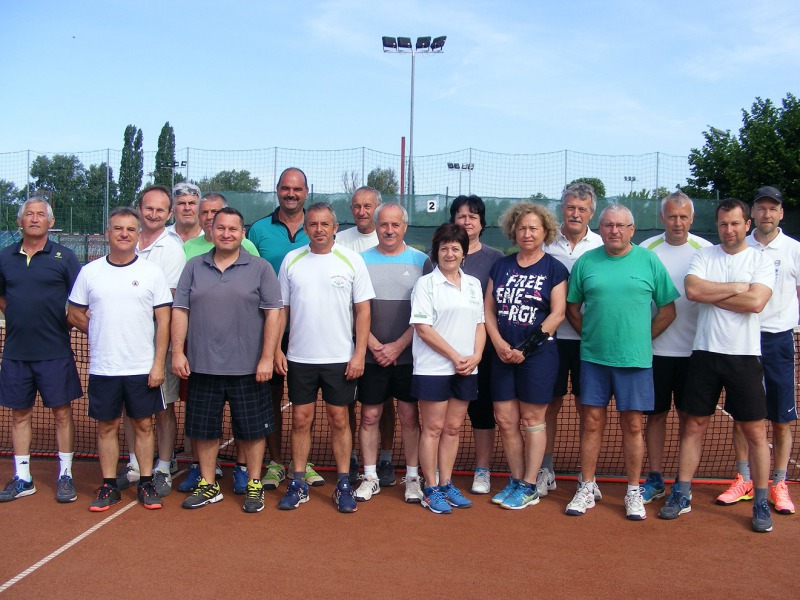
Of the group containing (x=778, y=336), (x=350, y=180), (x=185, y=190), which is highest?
(x=350, y=180)

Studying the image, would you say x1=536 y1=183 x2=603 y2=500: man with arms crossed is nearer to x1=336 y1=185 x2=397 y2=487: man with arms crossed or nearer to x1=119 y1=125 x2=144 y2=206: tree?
x1=336 y1=185 x2=397 y2=487: man with arms crossed

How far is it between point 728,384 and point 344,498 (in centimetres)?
251

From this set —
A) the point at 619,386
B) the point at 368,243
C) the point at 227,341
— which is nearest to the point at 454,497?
the point at 619,386

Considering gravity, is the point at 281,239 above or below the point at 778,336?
above

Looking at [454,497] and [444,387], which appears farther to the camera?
[454,497]

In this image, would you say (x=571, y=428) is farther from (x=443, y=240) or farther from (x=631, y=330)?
(x=443, y=240)

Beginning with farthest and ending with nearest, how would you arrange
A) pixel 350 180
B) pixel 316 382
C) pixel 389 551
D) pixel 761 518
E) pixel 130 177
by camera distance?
pixel 130 177 < pixel 350 180 < pixel 316 382 < pixel 761 518 < pixel 389 551

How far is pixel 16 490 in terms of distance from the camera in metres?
4.69

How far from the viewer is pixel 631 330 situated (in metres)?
4.31

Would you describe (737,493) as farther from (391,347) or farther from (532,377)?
(391,347)

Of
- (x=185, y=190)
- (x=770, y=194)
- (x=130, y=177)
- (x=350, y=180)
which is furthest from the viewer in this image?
(x=130, y=177)

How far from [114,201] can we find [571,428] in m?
14.5

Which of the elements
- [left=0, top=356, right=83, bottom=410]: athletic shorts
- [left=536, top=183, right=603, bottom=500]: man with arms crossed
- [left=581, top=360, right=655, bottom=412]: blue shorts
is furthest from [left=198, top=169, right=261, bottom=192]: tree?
[left=581, top=360, right=655, bottom=412]: blue shorts

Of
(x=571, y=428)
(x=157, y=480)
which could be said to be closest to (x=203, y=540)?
(x=157, y=480)
